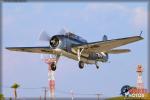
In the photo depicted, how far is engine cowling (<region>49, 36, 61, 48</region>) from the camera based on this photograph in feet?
137

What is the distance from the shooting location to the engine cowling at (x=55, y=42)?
41.7 metres

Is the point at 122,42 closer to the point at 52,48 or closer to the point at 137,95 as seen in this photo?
the point at 52,48

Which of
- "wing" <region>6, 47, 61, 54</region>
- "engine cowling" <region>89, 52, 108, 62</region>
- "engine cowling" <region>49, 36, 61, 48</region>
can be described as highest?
"engine cowling" <region>49, 36, 61, 48</region>

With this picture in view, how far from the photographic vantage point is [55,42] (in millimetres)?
41969

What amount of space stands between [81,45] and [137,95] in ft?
163

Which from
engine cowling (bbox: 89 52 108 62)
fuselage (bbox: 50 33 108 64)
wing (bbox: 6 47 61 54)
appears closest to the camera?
fuselage (bbox: 50 33 108 64)

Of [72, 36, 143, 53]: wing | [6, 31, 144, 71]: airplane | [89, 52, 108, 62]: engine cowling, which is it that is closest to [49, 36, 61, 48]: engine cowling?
[6, 31, 144, 71]: airplane

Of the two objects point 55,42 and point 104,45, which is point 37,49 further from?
point 104,45

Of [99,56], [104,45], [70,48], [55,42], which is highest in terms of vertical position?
Result: [55,42]

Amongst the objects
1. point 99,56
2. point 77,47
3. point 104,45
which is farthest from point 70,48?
point 99,56

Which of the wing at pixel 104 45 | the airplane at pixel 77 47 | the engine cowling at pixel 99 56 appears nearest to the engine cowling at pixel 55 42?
the airplane at pixel 77 47

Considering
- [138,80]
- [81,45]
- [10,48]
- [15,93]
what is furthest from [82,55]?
[138,80]

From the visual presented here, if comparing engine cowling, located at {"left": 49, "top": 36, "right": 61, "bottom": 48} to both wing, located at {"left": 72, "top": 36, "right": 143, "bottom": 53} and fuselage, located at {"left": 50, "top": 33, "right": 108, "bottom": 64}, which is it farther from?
wing, located at {"left": 72, "top": 36, "right": 143, "bottom": 53}

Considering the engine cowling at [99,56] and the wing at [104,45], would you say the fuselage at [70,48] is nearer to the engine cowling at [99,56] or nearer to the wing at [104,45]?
the engine cowling at [99,56]
